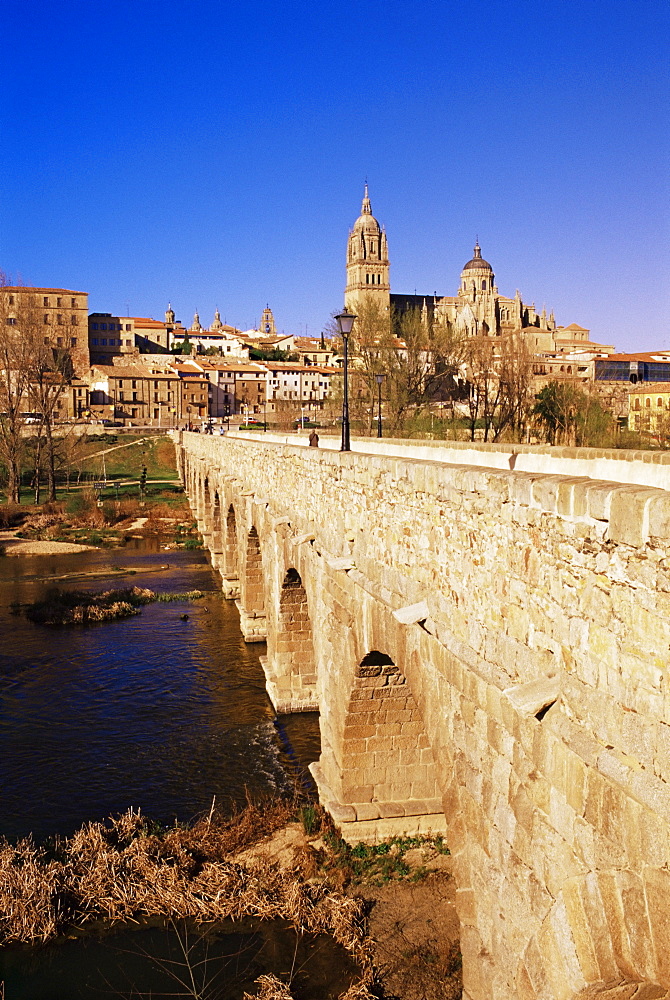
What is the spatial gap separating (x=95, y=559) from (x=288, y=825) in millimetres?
24792

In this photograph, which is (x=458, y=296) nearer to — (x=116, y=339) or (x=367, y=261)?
(x=367, y=261)

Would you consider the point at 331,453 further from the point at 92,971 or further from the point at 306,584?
the point at 92,971

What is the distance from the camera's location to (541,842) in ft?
13.8

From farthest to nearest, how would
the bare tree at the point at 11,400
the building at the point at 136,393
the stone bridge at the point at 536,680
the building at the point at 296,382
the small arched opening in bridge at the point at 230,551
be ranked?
the building at the point at 296,382 → the building at the point at 136,393 → the bare tree at the point at 11,400 → the small arched opening in bridge at the point at 230,551 → the stone bridge at the point at 536,680

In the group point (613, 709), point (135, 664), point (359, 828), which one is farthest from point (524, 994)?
point (135, 664)

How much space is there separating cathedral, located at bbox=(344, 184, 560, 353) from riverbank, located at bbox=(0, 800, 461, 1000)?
11081cm

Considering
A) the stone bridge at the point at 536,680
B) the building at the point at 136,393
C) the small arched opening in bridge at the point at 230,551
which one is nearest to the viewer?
the stone bridge at the point at 536,680

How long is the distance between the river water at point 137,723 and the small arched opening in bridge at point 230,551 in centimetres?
185

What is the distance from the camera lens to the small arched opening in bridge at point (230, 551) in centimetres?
2528

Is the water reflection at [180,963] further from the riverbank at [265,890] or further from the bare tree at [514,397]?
the bare tree at [514,397]

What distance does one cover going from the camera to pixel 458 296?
141375 millimetres

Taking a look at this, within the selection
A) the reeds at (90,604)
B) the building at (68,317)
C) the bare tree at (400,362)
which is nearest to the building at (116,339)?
the building at (68,317)

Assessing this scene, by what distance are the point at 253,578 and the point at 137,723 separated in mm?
5658

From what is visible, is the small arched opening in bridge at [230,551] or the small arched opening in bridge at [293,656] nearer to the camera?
the small arched opening in bridge at [293,656]
